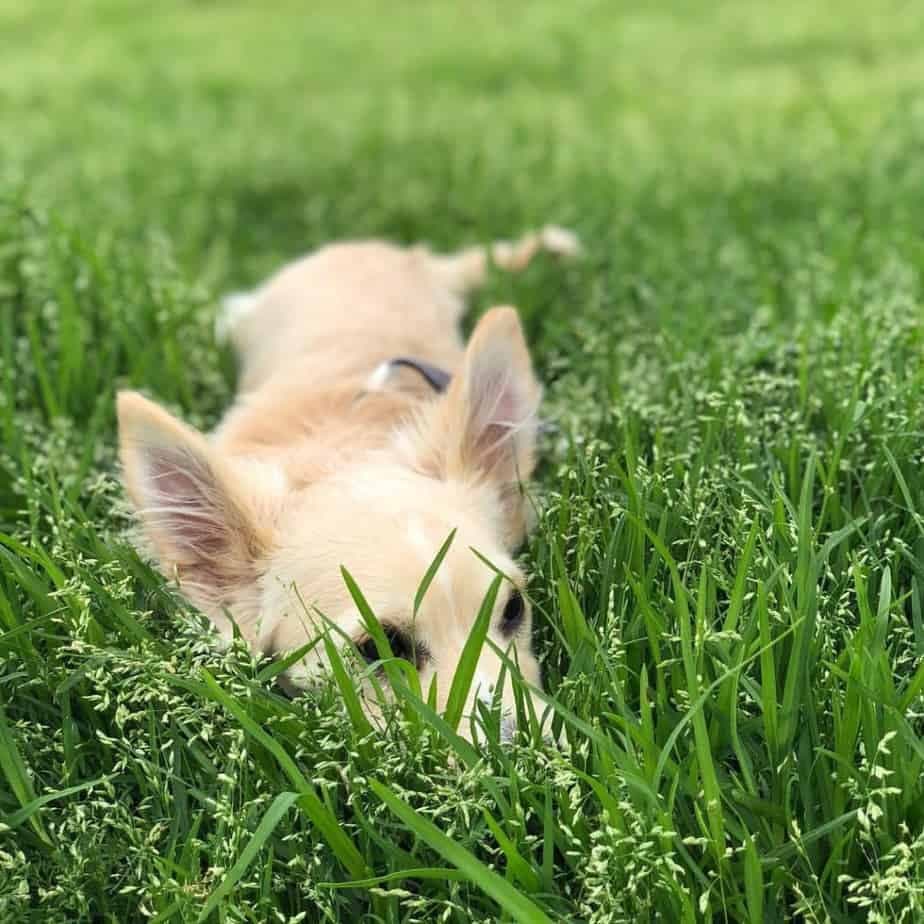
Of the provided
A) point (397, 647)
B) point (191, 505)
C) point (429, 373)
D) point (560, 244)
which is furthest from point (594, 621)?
point (560, 244)

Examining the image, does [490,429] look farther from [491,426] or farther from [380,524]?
[380,524]

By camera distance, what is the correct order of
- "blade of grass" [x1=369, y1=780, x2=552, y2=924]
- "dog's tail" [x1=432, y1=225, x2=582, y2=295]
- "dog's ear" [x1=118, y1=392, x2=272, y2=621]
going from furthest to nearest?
"dog's tail" [x1=432, y1=225, x2=582, y2=295], "dog's ear" [x1=118, y1=392, x2=272, y2=621], "blade of grass" [x1=369, y1=780, x2=552, y2=924]

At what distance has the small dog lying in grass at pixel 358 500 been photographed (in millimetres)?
2309

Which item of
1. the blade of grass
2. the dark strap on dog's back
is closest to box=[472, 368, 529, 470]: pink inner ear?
the dark strap on dog's back

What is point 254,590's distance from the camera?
259cm

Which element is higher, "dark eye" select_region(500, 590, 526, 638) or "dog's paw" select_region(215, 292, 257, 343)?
"dog's paw" select_region(215, 292, 257, 343)

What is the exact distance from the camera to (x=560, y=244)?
454 cm

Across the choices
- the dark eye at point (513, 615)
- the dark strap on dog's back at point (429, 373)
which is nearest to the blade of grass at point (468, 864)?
the dark eye at point (513, 615)

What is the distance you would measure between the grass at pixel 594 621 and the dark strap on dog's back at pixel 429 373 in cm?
34

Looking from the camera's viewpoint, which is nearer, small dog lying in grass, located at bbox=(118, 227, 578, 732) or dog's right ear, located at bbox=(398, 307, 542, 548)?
small dog lying in grass, located at bbox=(118, 227, 578, 732)

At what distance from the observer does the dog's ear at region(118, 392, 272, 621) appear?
7.93 ft

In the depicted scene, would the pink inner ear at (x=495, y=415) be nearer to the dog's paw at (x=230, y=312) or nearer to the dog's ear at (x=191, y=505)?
the dog's ear at (x=191, y=505)

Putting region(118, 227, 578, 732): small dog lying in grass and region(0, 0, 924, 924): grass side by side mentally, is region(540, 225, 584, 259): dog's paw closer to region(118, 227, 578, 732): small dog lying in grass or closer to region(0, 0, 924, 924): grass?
region(0, 0, 924, 924): grass

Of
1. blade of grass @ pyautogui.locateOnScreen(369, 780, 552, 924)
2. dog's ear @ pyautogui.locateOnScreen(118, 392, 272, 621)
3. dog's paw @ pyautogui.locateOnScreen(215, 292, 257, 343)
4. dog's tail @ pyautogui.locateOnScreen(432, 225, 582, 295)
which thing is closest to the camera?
blade of grass @ pyautogui.locateOnScreen(369, 780, 552, 924)
